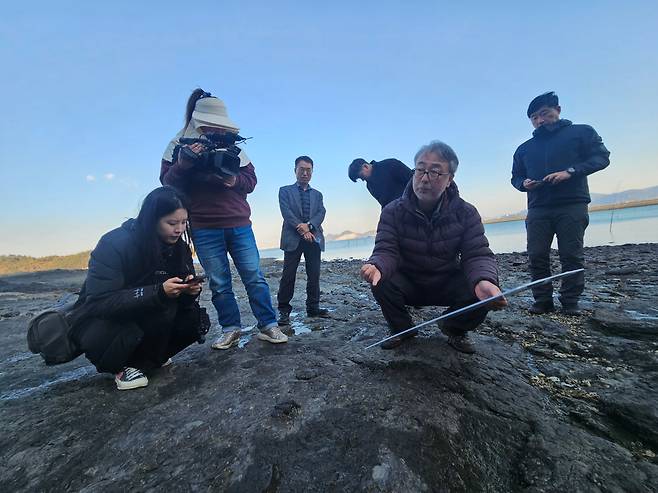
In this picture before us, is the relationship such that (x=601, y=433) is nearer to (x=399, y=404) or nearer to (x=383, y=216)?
(x=399, y=404)

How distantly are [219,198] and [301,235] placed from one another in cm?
151

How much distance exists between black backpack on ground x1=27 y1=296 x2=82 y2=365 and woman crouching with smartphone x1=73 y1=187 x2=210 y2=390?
0.06m

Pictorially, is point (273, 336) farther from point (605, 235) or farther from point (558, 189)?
point (605, 235)

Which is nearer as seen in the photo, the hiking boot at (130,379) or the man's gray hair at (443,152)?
the hiking boot at (130,379)

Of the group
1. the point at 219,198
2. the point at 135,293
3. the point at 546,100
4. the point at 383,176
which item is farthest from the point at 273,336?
the point at 546,100

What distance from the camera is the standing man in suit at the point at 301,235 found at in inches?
173

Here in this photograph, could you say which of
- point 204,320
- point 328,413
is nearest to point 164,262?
point 204,320

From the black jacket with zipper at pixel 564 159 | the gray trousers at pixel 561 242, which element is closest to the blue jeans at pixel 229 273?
the gray trousers at pixel 561 242

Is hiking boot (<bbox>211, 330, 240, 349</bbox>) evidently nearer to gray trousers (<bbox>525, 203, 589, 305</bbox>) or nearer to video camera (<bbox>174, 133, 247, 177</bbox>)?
video camera (<bbox>174, 133, 247, 177</bbox>)

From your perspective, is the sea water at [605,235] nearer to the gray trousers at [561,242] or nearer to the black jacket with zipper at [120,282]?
the gray trousers at [561,242]

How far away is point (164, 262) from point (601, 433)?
3143 millimetres

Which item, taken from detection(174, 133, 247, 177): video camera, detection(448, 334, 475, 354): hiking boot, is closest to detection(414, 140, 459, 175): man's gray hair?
detection(448, 334, 475, 354): hiking boot

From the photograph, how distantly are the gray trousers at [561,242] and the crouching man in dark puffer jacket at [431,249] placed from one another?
1.70 m

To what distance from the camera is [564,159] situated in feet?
12.1
